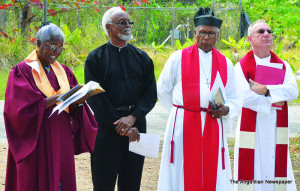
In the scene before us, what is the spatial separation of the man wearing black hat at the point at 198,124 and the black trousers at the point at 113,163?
0.31 meters

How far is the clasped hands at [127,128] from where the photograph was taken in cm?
489

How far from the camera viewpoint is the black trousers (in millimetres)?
5055

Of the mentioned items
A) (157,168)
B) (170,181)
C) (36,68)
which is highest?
(36,68)

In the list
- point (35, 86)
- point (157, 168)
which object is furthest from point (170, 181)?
point (157, 168)

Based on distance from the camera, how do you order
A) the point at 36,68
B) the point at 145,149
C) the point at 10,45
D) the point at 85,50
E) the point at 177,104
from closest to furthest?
the point at 36,68, the point at 145,149, the point at 177,104, the point at 10,45, the point at 85,50

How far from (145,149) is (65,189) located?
2.76 feet

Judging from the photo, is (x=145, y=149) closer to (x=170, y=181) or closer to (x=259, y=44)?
(x=170, y=181)

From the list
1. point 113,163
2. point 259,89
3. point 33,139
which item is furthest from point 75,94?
point 259,89

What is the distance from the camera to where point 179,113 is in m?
5.36

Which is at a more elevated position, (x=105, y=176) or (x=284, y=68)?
(x=284, y=68)

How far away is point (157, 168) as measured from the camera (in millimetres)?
8070

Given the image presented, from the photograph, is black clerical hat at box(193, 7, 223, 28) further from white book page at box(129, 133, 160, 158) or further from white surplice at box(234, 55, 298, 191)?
white book page at box(129, 133, 160, 158)

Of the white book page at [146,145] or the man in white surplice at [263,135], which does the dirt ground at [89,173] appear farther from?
the white book page at [146,145]

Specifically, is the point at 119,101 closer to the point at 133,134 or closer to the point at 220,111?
the point at 133,134
